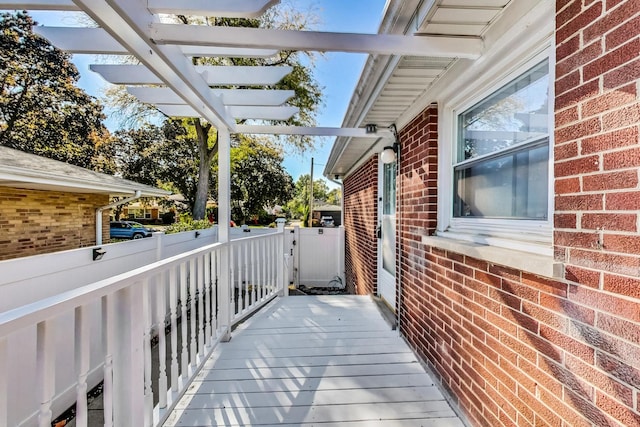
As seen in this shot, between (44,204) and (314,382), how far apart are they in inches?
304

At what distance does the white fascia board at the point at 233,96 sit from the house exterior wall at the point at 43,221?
562 centimetres

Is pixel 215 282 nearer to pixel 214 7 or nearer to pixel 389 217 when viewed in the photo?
pixel 214 7

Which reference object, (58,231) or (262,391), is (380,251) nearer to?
(262,391)

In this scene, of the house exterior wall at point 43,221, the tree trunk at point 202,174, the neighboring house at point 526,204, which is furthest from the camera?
the tree trunk at point 202,174

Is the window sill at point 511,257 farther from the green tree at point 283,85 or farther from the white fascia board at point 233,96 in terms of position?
the green tree at point 283,85

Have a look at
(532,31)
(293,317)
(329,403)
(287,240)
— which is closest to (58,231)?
(287,240)

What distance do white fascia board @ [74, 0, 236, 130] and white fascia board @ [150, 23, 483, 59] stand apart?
0.29 ft

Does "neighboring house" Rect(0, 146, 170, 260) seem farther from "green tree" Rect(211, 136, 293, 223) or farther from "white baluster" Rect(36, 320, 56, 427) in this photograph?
"green tree" Rect(211, 136, 293, 223)

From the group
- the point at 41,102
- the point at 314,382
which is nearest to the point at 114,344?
the point at 314,382

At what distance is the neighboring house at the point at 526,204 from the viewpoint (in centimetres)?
105

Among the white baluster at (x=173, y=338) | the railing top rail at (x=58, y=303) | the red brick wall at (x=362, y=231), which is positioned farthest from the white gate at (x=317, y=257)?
the railing top rail at (x=58, y=303)

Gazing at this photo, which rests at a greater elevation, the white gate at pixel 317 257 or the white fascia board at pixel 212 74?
the white fascia board at pixel 212 74

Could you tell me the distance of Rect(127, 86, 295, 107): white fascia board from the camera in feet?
8.76

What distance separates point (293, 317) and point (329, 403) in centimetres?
168
